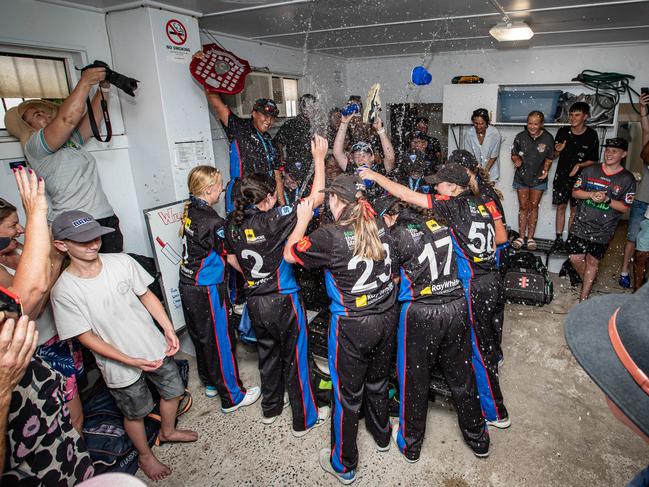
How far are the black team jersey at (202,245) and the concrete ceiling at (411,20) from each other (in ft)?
7.01

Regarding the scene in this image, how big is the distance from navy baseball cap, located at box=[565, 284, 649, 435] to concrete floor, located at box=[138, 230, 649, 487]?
2169 millimetres

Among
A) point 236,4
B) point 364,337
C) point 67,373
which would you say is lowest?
point 67,373

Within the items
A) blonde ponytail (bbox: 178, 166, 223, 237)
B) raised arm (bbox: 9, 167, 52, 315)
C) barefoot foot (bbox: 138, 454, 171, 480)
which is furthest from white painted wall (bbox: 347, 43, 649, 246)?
raised arm (bbox: 9, 167, 52, 315)

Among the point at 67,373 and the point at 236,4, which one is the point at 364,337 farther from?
the point at 236,4

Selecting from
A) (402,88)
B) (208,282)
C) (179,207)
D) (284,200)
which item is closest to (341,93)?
(402,88)

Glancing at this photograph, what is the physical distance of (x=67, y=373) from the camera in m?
2.78

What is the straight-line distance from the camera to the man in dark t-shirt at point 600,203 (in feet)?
15.3

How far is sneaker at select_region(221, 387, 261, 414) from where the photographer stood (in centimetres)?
340

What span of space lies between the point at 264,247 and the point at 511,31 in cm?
418

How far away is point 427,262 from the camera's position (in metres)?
2.60

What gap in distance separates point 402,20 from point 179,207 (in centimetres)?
355

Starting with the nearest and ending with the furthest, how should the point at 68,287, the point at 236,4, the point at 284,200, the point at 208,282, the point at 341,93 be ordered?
the point at 68,287 → the point at 208,282 → the point at 236,4 → the point at 284,200 → the point at 341,93

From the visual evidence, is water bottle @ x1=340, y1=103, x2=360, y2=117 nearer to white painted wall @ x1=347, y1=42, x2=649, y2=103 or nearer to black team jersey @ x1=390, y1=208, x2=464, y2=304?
black team jersey @ x1=390, y1=208, x2=464, y2=304

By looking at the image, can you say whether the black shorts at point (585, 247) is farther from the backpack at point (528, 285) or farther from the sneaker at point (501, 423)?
the sneaker at point (501, 423)
